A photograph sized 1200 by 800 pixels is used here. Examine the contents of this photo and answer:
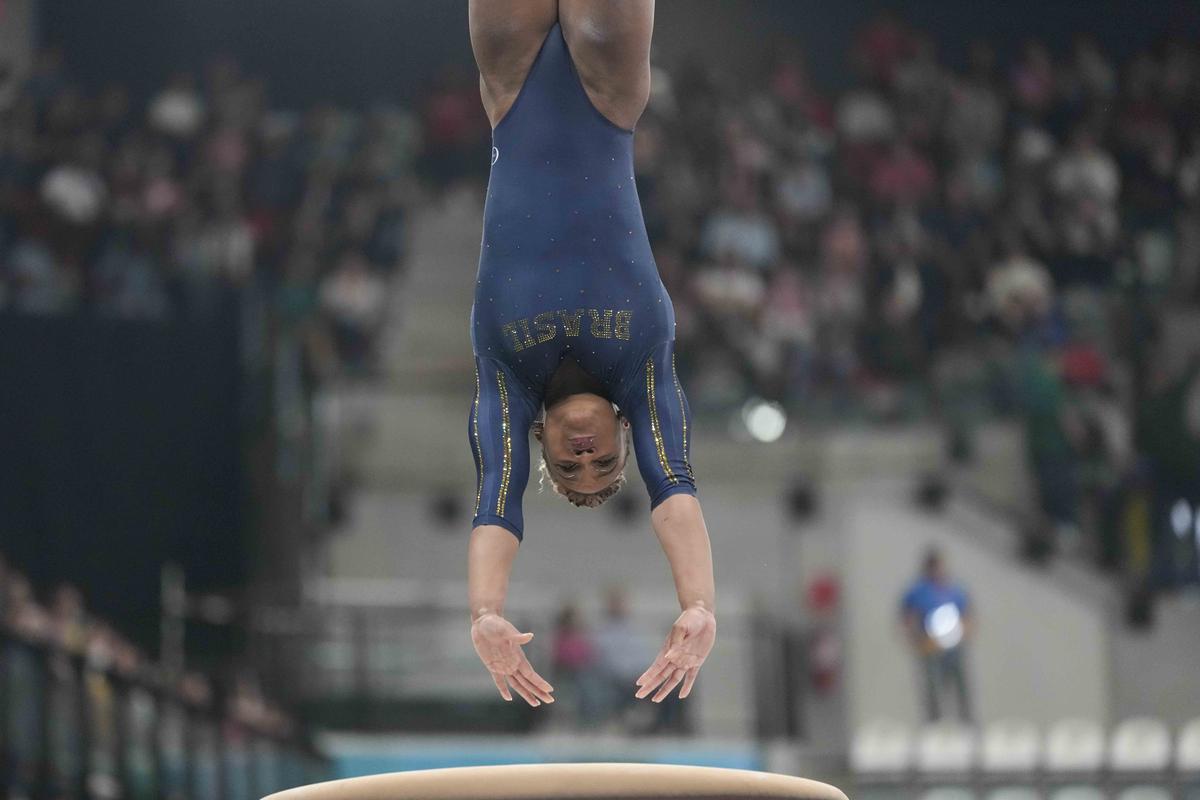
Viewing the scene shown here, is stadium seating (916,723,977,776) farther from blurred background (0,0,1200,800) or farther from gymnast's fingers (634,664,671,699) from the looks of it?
gymnast's fingers (634,664,671,699)

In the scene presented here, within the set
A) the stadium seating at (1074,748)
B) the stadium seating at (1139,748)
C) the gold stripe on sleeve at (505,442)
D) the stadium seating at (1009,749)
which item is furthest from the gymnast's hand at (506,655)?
the stadium seating at (1139,748)

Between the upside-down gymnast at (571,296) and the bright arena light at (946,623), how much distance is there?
5878mm

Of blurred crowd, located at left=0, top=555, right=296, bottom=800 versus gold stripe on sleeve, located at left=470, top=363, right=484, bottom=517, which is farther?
blurred crowd, located at left=0, top=555, right=296, bottom=800

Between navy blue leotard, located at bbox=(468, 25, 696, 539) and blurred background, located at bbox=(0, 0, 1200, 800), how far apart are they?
150 inches

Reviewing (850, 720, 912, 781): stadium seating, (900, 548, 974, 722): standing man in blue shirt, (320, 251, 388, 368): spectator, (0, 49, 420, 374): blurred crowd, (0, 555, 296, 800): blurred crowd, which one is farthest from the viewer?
(0, 49, 420, 374): blurred crowd

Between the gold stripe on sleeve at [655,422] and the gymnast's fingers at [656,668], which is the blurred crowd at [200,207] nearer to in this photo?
the gold stripe on sleeve at [655,422]

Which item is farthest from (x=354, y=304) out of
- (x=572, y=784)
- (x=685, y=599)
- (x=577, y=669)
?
(x=572, y=784)

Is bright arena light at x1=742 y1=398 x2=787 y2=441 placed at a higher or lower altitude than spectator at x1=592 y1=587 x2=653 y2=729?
higher

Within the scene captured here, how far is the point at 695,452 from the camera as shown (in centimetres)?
1037

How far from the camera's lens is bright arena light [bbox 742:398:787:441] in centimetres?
1038

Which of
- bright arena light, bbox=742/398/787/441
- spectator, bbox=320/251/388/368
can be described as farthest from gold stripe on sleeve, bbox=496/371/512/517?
spectator, bbox=320/251/388/368

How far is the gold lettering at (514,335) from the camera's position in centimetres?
427

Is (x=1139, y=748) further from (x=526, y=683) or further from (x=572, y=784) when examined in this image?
(x=572, y=784)

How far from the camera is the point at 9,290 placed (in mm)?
10742
